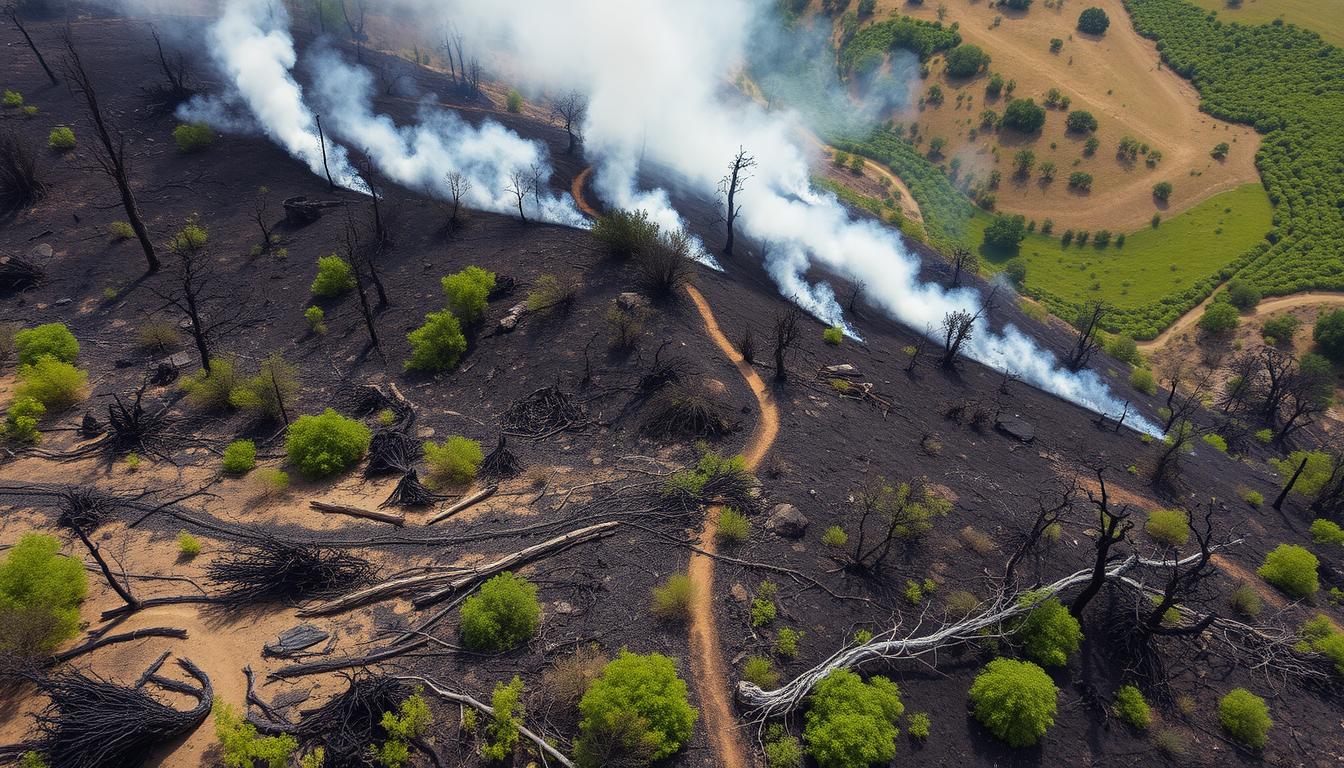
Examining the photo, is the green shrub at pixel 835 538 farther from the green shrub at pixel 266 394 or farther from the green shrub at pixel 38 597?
the green shrub at pixel 266 394

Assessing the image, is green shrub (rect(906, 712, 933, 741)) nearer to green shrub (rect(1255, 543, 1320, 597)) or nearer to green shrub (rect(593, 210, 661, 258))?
green shrub (rect(1255, 543, 1320, 597))

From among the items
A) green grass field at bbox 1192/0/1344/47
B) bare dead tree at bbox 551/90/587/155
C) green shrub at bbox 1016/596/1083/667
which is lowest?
green shrub at bbox 1016/596/1083/667

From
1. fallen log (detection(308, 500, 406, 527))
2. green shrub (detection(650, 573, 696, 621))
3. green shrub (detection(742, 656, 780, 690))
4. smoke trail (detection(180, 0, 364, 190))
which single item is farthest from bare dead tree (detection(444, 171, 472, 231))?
green shrub (detection(742, 656, 780, 690))

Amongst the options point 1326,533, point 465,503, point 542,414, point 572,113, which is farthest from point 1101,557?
point 572,113

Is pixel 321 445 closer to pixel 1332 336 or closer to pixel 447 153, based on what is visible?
pixel 447 153

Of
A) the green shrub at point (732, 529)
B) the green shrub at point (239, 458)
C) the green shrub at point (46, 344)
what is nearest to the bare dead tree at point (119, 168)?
the green shrub at point (46, 344)

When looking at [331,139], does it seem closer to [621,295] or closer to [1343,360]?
[621,295]
